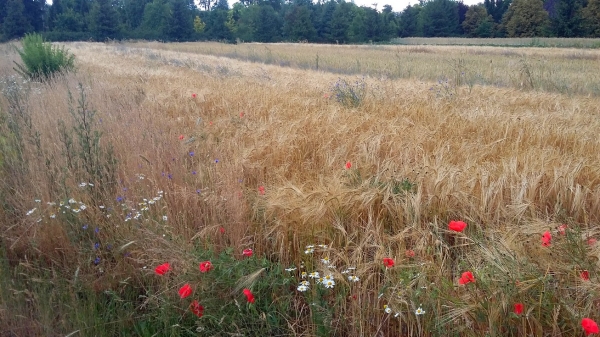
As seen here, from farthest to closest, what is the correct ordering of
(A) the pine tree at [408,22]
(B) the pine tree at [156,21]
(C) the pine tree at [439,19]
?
(A) the pine tree at [408,22]
(C) the pine tree at [439,19]
(B) the pine tree at [156,21]

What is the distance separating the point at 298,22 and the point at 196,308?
66.5m

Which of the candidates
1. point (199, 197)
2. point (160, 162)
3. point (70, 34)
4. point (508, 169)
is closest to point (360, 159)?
point (508, 169)

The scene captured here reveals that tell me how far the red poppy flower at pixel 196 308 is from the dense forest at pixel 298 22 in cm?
5661

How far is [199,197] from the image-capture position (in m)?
2.97

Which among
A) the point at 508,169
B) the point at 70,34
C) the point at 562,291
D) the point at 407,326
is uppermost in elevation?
the point at 70,34

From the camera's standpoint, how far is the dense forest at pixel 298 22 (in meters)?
55.2

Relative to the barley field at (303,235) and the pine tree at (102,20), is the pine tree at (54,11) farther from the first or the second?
the barley field at (303,235)

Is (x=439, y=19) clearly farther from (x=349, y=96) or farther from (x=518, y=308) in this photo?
(x=518, y=308)

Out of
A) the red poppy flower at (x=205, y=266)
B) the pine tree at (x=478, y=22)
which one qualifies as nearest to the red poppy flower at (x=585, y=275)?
the red poppy flower at (x=205, y=266)

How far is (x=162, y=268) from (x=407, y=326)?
1.17 meters

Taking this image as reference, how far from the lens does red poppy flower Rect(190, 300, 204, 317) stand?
77.9 inches

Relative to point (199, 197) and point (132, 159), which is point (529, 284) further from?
point (132, 159)

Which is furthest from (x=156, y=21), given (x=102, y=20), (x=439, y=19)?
(x=439, y=19)

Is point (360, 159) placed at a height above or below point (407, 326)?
above
